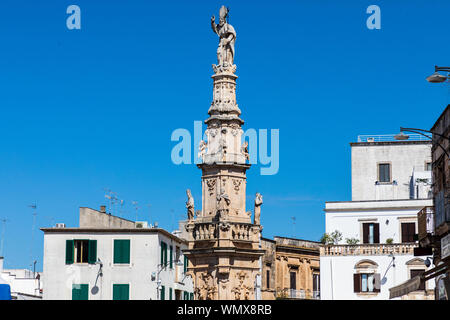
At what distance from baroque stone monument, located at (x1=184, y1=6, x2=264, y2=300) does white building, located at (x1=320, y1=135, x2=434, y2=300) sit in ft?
50.3

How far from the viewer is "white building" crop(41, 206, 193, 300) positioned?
59.8m

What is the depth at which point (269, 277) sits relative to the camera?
77750mm

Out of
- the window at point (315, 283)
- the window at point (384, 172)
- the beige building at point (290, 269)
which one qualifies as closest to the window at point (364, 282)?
the window at point (384, 172)

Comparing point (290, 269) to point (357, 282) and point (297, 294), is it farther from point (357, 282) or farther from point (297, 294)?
point (357, 282)

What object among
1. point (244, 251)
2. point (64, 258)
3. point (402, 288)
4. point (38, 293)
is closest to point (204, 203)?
point (244, 251)

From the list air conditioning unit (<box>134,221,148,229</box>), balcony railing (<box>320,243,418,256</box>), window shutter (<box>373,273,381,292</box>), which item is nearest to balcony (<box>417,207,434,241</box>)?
balcony railing (<box>320,243,418,256</box>)

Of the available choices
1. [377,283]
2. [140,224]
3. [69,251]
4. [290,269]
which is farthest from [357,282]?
[290,269]

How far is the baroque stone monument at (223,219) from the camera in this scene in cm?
4022

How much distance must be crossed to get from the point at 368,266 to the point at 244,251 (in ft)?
58.7

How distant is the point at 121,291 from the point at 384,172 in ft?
68.5

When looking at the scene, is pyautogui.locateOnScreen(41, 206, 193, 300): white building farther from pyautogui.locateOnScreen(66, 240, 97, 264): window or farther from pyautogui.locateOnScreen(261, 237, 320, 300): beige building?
pyautogui.locateOnScreen(261, 237, 320, 300): beige building
